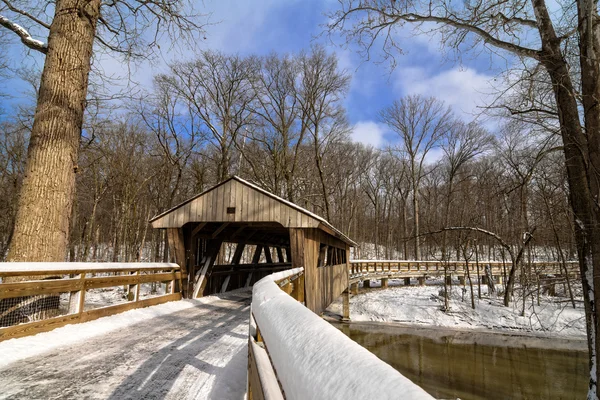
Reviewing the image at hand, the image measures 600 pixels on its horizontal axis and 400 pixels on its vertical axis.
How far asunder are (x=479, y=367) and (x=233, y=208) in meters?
9.57

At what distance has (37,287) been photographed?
4.76 meters

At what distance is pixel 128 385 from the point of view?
3.18 metres

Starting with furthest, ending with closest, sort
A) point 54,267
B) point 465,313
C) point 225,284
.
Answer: point 465,313
point 225,284
point 54,267

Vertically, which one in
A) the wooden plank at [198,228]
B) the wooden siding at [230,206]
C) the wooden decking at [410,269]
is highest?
the wooden siding at [230,206]

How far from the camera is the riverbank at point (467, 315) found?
15883 mm

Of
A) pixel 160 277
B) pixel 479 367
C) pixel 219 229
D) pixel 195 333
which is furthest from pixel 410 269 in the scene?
pixel 195 333

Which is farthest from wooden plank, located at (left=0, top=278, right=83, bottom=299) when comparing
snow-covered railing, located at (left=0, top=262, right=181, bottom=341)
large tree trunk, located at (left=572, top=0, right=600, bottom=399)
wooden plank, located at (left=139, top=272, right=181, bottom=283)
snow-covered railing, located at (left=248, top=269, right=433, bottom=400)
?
large tree trunk, located at (left=572, top=0, right=600, bottom=399)

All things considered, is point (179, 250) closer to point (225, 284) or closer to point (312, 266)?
point (225, 284)

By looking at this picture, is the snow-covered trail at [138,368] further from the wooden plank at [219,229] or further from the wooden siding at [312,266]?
the wooden plank at [219,229]

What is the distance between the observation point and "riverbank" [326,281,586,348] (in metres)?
15.9

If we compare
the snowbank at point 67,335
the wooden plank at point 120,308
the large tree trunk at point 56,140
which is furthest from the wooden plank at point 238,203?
the large tree trunk at point 56,140

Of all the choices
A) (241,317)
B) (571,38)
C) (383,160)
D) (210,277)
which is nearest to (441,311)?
(210,277)

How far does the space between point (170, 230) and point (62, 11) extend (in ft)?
18.3

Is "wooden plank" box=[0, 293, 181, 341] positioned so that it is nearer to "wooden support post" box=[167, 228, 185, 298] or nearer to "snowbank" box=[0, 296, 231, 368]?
"snowbank" box=[0, 296, 231, 368]
